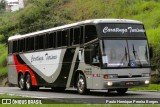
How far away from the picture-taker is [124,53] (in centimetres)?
1898

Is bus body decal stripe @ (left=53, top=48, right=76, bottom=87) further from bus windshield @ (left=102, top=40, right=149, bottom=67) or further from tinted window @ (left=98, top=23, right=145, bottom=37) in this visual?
bus windshield @ (left=102, top=40, right=149, bottom=67)

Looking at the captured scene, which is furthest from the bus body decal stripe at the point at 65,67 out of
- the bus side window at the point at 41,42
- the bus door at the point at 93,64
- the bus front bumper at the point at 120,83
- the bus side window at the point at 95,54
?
the bus front bumper at the point at 120,83

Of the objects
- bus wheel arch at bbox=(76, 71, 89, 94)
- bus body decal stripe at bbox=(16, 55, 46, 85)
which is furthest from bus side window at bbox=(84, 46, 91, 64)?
bus body decal stripe at bbox=(16, 55, 46, 85)

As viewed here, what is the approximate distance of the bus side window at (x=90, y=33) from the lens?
19453 mm

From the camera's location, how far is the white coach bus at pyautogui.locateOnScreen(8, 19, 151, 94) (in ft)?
61.6

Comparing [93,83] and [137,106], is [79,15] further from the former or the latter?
[137,106]

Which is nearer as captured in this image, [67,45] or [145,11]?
[67,45]

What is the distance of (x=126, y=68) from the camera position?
742 inches

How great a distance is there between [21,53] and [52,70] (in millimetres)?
4504

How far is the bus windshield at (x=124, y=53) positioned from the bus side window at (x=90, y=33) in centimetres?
73

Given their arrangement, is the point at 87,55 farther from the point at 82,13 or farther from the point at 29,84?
the point at 82,13

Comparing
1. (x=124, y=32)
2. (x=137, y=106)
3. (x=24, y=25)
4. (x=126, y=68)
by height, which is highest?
(x=24, y=25)

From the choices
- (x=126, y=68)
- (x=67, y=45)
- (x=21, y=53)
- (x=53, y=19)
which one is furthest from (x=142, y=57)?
(x=53, y=19)

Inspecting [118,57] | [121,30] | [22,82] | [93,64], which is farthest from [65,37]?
[22,82]
